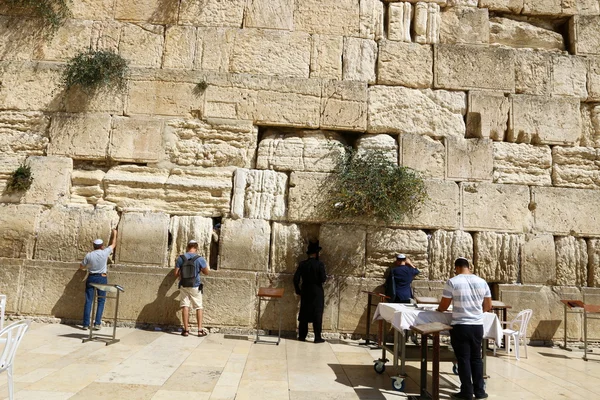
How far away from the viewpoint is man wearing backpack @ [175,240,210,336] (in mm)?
6438

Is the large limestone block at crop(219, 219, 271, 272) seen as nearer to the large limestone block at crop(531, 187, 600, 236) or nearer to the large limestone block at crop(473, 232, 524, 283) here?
the large limestone block at crop(473, 232, 524, 283)

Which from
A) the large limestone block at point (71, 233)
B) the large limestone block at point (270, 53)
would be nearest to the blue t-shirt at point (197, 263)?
the large limestone block at point (71, 233)

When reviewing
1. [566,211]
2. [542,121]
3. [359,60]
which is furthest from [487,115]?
[359,60]

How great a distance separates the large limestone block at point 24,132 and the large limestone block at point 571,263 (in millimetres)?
8406

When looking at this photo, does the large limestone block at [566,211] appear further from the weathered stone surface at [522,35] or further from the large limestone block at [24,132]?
the large limestone block at [24,132]

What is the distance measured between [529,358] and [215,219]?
16.0 feet

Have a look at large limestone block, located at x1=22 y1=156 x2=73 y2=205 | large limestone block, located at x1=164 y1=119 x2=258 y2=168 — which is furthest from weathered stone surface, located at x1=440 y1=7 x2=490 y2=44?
large limestone block, located at x1=22 y1=156 x2=73 y2=205

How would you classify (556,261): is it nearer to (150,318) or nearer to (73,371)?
(150,318)

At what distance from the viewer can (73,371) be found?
173 inches

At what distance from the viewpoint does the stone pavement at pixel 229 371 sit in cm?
402

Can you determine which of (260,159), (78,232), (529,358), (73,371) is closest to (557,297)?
(529,358)

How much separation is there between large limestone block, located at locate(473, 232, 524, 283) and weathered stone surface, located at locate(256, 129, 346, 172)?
2657 mm

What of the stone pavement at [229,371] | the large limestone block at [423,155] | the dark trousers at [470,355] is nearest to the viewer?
the stone pavement at [229,371]

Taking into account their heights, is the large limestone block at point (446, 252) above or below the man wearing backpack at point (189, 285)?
above
